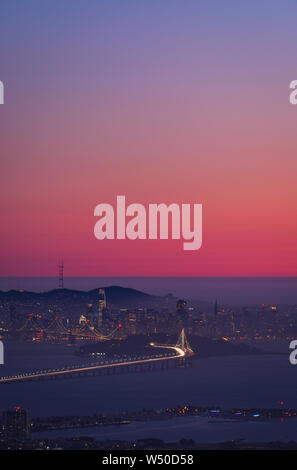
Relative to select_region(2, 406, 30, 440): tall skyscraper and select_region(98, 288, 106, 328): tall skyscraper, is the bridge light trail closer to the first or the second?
select_region(98, 288, 106, 328): tall skyscraper

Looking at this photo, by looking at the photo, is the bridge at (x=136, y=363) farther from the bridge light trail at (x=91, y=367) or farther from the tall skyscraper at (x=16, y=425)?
the tall skyscraper at (x=16, y=425)

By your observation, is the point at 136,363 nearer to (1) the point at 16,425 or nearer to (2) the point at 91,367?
(2) the point at 91,367

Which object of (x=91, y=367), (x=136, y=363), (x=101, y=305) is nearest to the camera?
(x=91, y=367)

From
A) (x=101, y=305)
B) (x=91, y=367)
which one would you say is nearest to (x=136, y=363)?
(x=91, y=367)

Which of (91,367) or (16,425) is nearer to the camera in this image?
(16,425)

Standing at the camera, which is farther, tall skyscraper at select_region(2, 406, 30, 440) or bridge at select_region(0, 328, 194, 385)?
bridge at select_region(0, 328, 194, 385)

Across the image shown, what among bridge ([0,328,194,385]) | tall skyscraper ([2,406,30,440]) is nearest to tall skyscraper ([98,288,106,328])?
bridge ([0,328,194,385])

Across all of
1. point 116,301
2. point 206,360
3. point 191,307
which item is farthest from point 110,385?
point 191,307

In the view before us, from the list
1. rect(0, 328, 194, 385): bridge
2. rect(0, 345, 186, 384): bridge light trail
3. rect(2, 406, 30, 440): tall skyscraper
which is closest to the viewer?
rect(2, 406, 30, 440): tall skyscraper

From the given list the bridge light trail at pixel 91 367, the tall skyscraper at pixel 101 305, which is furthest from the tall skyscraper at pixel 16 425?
the tall skyscraper at pixel 101 305
